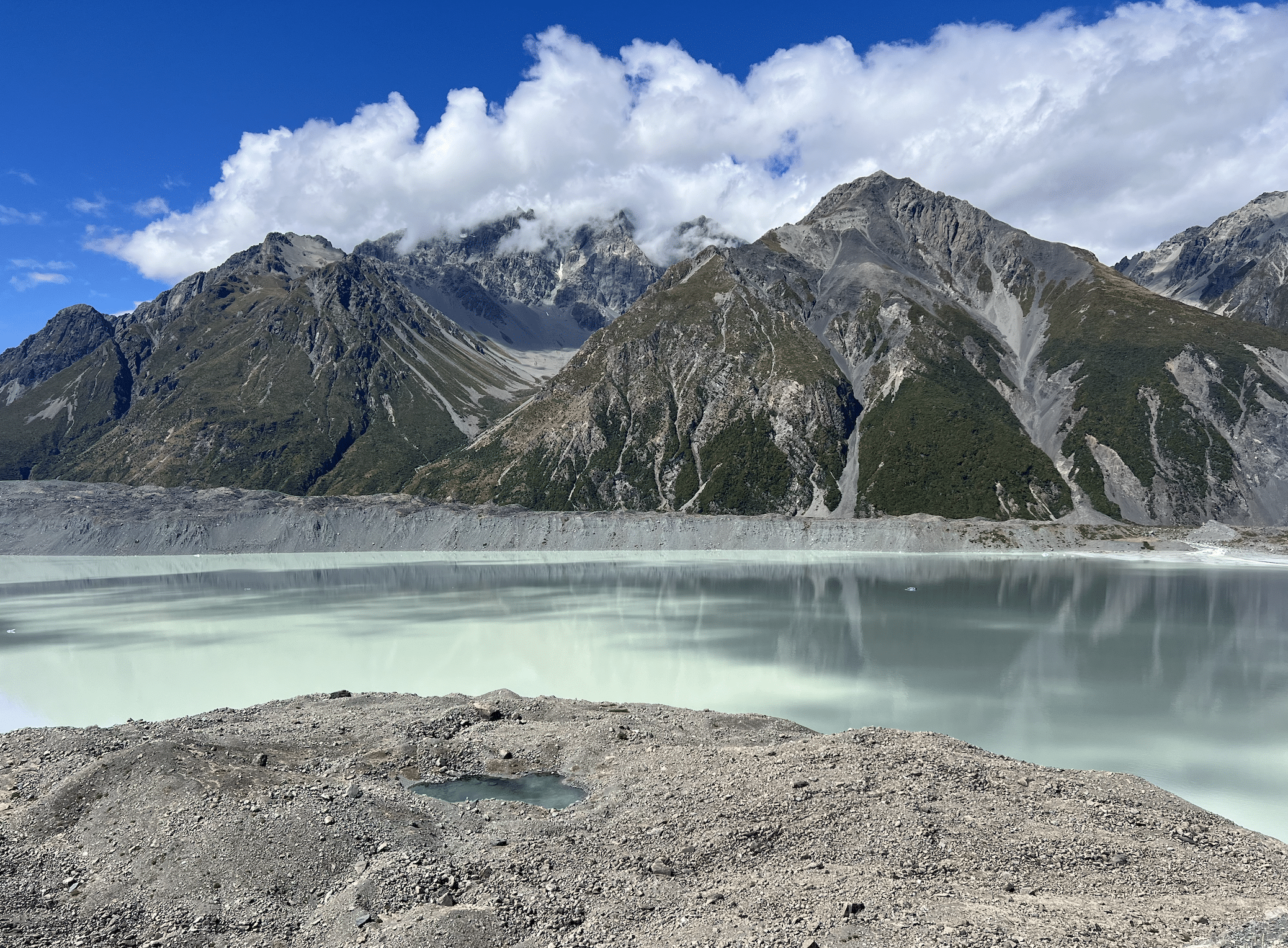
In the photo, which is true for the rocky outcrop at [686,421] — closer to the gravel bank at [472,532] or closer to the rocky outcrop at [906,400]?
the rocky outcrop at [906,400]

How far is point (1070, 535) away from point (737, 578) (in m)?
51.1

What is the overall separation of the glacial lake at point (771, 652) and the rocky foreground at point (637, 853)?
469 centimetres

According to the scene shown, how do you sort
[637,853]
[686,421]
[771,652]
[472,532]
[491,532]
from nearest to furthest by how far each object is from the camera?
1. [637,853]
2. [771,652]
3. [491,532]
4. [472,532]
5. [686,421]

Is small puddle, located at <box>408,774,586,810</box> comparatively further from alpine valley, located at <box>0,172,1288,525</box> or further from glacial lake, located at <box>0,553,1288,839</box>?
alpine valley, located at <box>0,172,1288,525</box>

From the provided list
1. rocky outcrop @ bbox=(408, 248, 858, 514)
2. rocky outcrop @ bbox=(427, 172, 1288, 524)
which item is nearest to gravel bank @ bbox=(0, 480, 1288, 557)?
rocky outcrop @ bbox=(427, 172, 1288, 524)

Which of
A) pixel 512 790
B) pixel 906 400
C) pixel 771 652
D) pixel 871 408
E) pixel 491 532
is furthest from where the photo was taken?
pixel 871 408

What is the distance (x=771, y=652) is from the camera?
95.8 ft

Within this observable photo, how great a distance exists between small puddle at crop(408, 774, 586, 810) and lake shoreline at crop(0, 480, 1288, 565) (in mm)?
64784

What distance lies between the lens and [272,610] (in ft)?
135

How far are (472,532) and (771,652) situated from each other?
63.3 m

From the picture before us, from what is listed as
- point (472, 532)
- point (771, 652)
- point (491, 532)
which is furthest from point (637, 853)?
point (472, 532)

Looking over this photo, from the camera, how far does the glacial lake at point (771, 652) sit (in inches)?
779

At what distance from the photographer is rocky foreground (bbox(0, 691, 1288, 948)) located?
9688mm

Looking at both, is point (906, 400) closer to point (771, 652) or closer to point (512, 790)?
point (771, 652)
